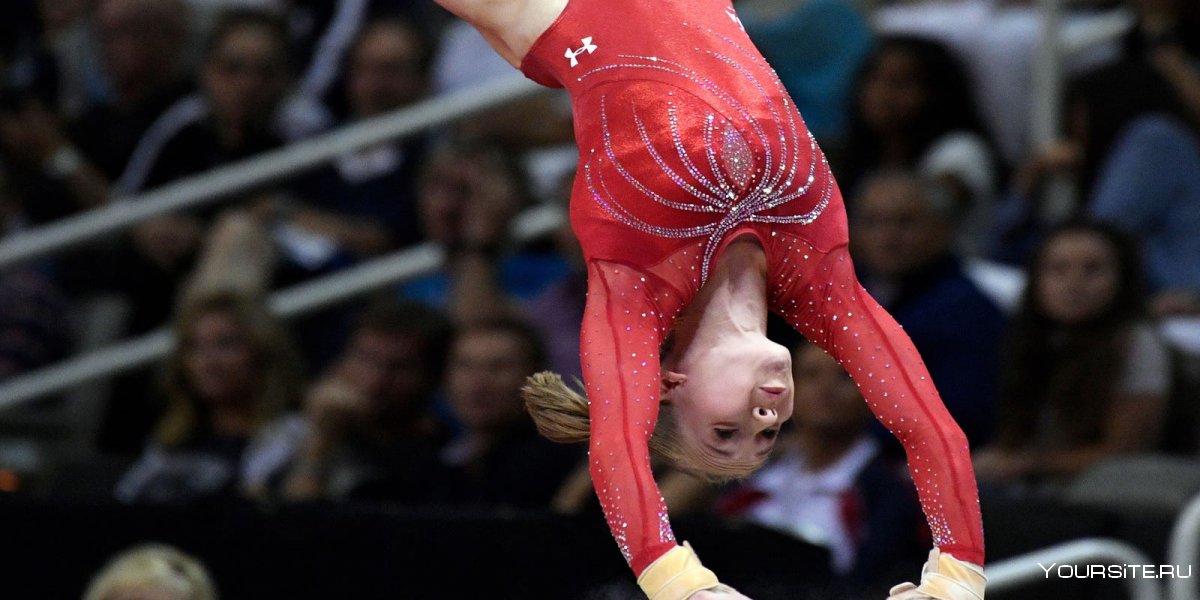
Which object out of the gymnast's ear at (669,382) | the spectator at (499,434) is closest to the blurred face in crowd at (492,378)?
the spectator at (499,434)

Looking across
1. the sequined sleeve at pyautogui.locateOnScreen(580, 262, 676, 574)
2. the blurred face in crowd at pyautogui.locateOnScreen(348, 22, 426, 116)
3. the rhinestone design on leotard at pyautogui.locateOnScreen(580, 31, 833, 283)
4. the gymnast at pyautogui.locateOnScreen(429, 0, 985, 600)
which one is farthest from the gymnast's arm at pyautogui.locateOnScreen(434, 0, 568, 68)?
the blurred face in crowd at pyautogui.locateOnScreen(348, 22, 426, 116)

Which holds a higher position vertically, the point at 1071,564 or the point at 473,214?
the point at 473,214

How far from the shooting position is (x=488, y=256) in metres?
5.62

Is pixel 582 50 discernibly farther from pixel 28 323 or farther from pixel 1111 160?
pixel 28 323

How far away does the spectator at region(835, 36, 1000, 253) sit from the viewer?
224 inches

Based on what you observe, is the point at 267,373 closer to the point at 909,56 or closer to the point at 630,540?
the point at 909,56

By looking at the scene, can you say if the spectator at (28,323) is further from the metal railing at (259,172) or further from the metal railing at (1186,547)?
the metal railing at (1186,547)

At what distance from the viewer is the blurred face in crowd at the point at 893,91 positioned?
569cm

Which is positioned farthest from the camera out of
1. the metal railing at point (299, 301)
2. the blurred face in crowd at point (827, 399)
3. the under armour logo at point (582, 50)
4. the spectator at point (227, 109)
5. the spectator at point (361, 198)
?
the spectator at point (227, 109)

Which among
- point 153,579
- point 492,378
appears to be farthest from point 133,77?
point 153,579

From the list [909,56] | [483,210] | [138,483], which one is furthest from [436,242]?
[909,56]

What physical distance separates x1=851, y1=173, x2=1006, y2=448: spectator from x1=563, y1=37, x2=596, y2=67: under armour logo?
78.1 inches

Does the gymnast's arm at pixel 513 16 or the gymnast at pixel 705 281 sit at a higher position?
the gymnast's arm at pixel 513 16

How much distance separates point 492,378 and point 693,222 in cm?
194
